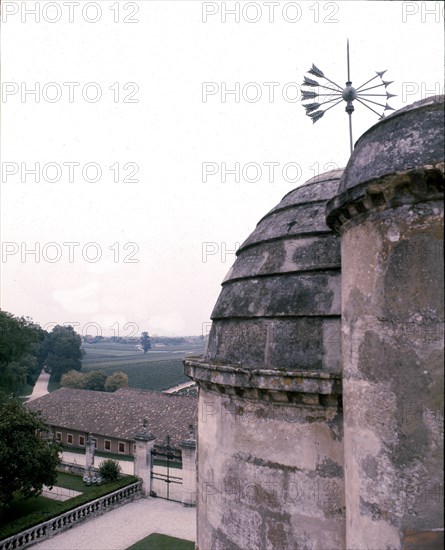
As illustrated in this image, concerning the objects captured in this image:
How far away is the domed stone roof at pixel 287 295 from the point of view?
6449 millimetres

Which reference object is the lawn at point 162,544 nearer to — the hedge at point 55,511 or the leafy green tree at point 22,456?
the hedge at point 55,511

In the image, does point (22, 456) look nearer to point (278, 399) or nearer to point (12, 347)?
point (12, 347)

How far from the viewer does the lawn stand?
23078mm

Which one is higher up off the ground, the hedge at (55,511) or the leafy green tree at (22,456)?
the leafy green tree at (22,456)

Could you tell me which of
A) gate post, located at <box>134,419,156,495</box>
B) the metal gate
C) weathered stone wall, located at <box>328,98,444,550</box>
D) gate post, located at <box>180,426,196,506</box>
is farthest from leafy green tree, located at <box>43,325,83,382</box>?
weathered stone wall, located at <box>328,98,444,550</box>

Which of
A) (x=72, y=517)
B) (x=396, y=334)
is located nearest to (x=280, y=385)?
(x=396, y=334)

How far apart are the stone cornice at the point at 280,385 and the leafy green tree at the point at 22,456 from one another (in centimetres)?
2324

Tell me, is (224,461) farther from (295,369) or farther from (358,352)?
(358,352)

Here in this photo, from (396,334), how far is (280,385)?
2.07 meters

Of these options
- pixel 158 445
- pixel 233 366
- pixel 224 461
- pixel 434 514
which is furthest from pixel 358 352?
pixel 158 445

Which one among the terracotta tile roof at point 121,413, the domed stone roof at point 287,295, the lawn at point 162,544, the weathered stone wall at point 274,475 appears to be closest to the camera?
the weathered stone wall at point 274,475

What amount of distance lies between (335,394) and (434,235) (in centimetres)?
247

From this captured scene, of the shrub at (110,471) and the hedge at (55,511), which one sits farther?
the shrub at (110,471)

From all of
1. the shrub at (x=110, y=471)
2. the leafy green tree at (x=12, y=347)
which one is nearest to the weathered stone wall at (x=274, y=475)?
the shrub at (x=110, y=471)
